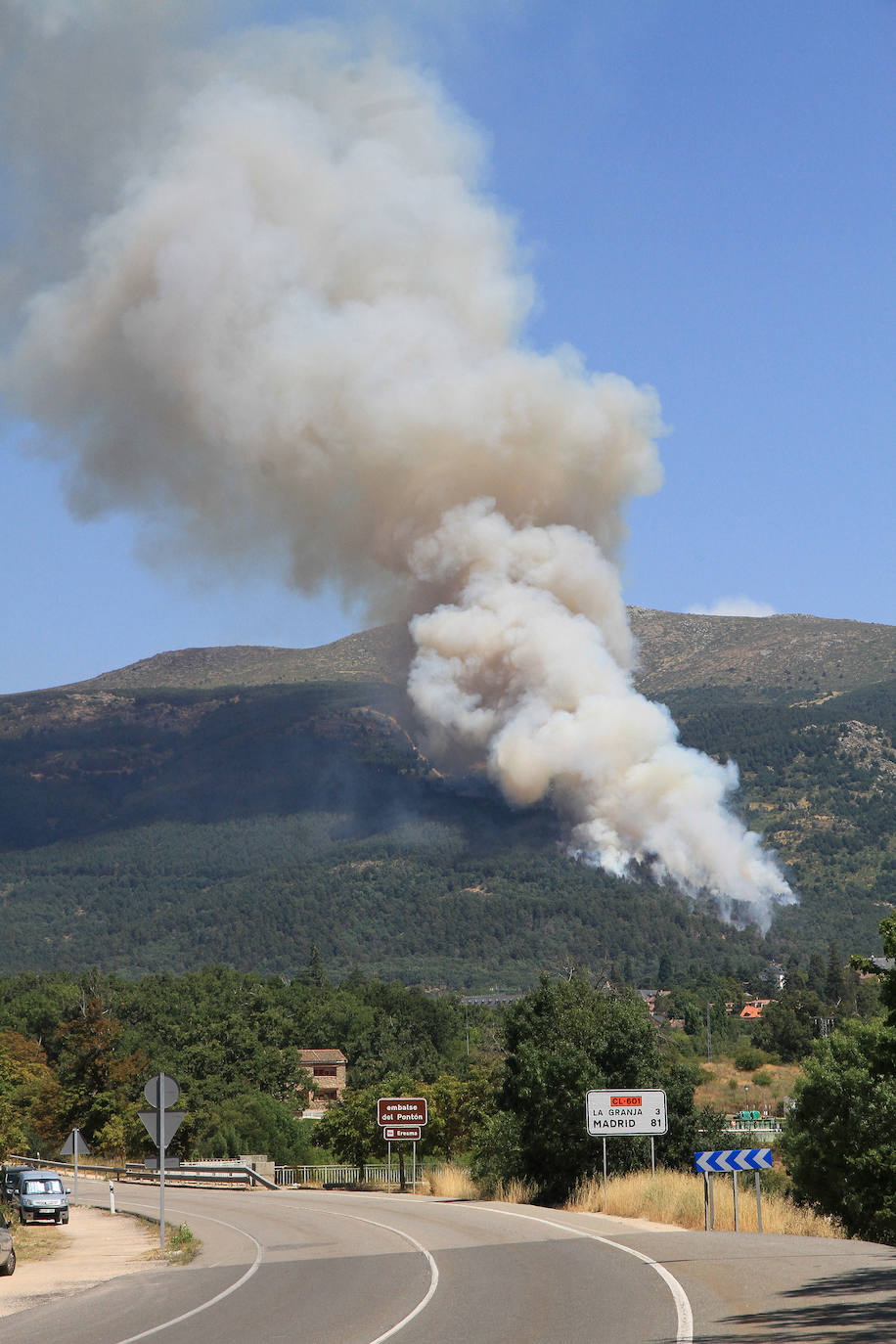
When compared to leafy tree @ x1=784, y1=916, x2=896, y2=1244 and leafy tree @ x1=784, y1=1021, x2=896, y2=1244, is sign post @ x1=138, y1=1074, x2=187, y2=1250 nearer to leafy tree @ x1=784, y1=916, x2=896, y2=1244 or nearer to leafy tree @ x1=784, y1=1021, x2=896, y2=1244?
leafy tree @ x1=784, y1=916, x2=896, y2=1244

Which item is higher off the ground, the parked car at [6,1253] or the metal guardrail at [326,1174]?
the parked car at [6,1253]

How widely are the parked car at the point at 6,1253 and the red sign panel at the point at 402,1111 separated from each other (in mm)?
18849

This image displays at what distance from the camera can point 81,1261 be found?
22.8 meters

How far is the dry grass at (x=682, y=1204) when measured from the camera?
2159cm

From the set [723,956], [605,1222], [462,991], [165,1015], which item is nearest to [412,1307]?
[605,1222]

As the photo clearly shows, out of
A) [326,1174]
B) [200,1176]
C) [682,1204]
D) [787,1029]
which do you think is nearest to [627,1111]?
[682,1204]

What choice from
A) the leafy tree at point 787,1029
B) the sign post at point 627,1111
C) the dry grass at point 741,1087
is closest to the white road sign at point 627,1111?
the sign post at point 627,1111

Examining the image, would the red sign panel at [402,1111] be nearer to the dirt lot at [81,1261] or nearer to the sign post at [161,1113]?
the dirt lot at [81,1261]

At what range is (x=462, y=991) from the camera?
620ft

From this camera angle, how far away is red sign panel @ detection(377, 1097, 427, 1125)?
38969mm

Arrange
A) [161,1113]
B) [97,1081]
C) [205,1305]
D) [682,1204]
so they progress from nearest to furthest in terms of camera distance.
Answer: [205,1305], [682,1204], [161,1113], [97,1081]

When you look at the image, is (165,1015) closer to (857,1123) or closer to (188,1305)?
(857,1123)

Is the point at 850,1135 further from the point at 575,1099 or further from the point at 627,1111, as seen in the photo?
the point at 627,1111

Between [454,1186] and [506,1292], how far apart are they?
2004 cm
